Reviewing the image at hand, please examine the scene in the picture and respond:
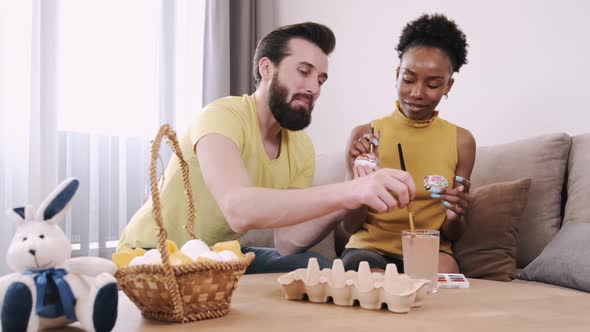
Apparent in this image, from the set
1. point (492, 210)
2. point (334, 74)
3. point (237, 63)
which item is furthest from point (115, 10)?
point (492, 210)

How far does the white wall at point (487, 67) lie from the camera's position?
7.76 feet

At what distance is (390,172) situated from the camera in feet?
3.84

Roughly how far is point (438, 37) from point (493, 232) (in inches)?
27.6

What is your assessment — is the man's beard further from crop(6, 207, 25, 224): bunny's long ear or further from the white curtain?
the white curtain

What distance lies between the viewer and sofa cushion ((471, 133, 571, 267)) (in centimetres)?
207

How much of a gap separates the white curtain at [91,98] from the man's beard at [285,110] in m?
1.55

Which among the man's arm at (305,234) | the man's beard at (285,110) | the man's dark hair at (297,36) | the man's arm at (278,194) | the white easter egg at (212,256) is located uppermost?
the man's dark hair at (297,36)

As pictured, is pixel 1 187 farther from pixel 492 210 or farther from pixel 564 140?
pixel 564 140

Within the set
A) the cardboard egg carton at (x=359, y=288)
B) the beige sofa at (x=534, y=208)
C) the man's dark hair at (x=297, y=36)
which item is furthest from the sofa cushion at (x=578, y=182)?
the cardboard egg carton at (x=359, y=288)

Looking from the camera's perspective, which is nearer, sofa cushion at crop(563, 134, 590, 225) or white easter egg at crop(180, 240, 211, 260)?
white easter egg at crop(180, 240, 211, 260)

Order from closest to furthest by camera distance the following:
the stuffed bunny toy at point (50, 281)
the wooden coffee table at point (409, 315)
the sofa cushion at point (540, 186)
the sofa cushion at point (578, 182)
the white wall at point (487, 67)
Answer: the stuffed bunny toy at point (50, 281) → the wooden coffee table at point (409, 315) → the sofa cushion at point (578, 182) → the sofa cushion at point (540, 186) → the white wall at point (487, 67)

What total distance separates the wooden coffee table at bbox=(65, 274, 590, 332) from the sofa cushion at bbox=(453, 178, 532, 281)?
801mm

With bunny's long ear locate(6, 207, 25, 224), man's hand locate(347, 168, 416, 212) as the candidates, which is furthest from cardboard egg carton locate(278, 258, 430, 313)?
bunny's long ear locate(6, 207, 25, 224)

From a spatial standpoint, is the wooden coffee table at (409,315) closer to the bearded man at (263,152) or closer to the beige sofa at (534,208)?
the bearded man at (263,152)
